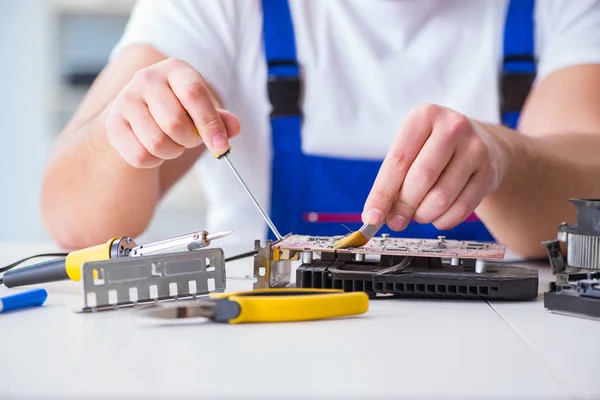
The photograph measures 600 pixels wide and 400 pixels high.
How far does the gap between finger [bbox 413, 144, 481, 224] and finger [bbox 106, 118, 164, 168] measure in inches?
14.8

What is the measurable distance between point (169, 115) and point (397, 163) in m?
0.28

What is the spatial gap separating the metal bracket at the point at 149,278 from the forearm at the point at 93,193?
55 centimetres

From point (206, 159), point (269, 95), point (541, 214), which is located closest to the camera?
point (541, 214)

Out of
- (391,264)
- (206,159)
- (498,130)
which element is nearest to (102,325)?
(391,264)

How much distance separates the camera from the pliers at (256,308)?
609mm

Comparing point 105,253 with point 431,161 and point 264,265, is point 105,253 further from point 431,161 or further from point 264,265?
point 431,161

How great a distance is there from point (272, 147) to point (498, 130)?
0.53 meters

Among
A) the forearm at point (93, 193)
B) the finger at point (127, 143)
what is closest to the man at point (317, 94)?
the forearm at point (93, 193)

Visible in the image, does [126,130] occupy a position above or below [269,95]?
below

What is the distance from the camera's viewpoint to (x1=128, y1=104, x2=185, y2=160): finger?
0.89m

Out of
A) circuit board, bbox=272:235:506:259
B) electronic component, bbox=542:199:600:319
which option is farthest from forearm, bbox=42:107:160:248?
electronic component, bbox=542:199:600:319

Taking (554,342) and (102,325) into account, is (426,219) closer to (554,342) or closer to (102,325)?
(554,342)

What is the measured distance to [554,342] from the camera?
583 mm

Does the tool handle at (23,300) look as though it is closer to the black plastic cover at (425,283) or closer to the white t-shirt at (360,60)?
the black plastic cover at (425,283)
